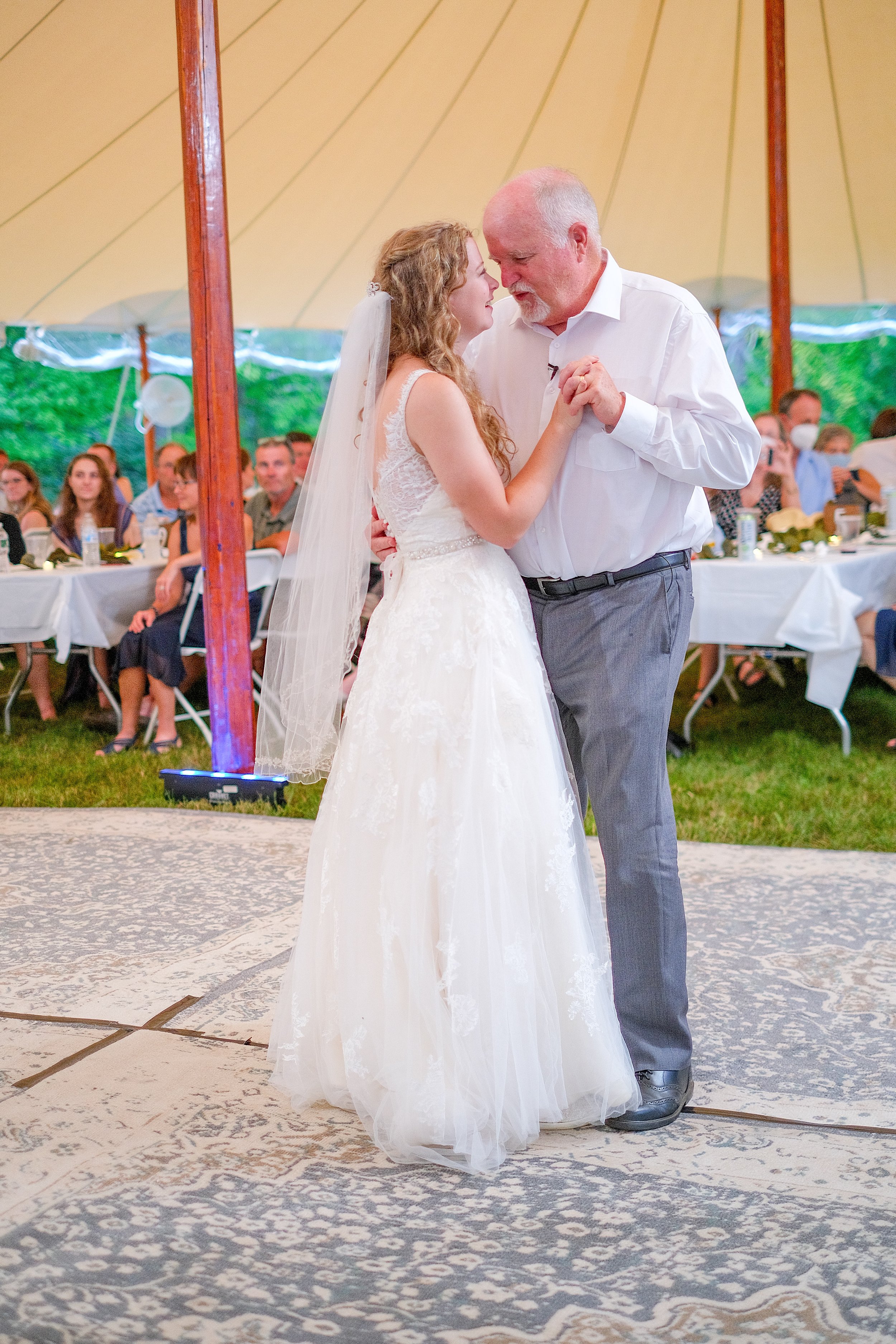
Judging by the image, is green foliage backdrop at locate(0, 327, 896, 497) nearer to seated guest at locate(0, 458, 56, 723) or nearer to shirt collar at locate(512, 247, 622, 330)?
seated guest at locate(0, 458, 56, 723)

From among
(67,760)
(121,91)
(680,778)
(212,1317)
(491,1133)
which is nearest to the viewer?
(212,1317)

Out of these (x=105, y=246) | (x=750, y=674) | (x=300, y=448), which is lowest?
(x=750, y=674)

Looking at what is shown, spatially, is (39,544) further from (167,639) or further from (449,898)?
(449,898)

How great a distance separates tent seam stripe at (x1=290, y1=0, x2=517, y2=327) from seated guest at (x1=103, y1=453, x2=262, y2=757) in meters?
4.30

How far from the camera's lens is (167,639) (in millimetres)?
5426

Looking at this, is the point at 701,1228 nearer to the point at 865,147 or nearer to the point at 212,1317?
the point at 212,1317

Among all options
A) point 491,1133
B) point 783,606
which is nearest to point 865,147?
point 783,606

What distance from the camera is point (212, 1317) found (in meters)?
1.55

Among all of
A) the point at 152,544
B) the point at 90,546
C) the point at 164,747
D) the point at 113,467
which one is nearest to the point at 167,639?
the point at 164,747

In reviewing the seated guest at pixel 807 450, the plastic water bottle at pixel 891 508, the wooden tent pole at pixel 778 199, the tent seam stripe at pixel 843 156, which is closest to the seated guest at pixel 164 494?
the seated guest at pixel 807 450

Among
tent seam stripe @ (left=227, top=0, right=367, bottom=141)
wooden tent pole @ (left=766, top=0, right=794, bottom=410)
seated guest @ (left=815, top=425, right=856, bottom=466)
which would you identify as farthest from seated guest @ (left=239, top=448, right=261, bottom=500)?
seated guest @ (left=815, top=425, right=856, bottom=466)

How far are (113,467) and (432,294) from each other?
6.09 metres

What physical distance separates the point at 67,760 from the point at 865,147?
284 inches

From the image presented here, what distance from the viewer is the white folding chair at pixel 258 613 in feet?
17.5
